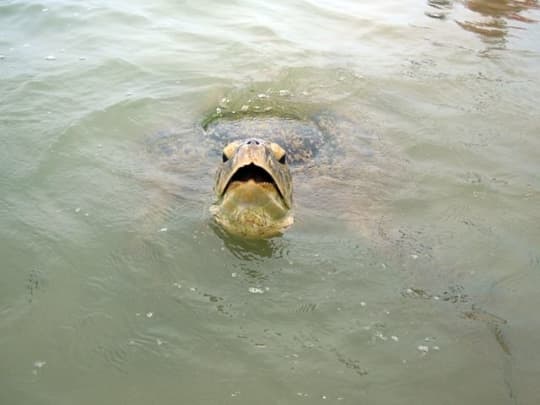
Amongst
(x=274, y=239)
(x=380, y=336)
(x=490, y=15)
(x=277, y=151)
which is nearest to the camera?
(x=380, y=336)

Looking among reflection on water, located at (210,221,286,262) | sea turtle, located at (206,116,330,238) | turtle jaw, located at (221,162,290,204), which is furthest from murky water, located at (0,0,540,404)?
turtle jaw, located at (221,162,290,204)

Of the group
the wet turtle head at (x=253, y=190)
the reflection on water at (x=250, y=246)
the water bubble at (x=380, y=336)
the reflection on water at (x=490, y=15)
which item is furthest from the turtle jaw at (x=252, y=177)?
the reflection on water at (x=490, y=15)

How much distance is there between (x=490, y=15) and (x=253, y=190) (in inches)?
264

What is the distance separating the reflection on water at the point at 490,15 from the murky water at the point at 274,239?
506 mm

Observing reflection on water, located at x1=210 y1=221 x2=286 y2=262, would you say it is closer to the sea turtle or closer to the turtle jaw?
the sea turtle

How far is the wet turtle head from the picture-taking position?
3.28 metres

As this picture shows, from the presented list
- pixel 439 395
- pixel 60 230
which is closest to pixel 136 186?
pixel 60 230

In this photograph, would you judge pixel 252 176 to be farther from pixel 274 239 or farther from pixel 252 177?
pixel 274 239

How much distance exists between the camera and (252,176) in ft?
11.3

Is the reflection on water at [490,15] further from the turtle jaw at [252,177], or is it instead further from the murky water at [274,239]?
the turtle jaw at [252,177]

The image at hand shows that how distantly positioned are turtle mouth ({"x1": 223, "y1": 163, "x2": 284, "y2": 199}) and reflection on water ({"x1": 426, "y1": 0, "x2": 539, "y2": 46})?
5.11 m

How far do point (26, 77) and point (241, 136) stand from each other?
3.00 metres

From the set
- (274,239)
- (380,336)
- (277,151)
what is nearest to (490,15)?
(277,151)

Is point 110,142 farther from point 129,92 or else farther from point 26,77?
point 26,77
